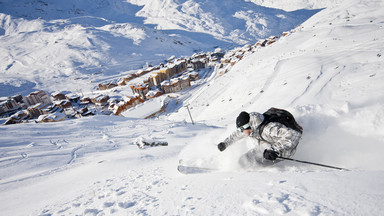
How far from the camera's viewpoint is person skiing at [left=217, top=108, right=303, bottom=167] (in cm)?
362

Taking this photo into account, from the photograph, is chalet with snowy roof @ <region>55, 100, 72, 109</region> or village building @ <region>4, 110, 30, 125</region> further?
chalet with snowy roof @ <region>55, 100, 72, 109</region>

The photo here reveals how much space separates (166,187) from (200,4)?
17693cm

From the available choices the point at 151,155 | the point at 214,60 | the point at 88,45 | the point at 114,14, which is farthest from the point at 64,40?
the point at 151,155

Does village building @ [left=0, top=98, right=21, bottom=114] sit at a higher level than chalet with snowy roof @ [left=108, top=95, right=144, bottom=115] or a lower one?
higher

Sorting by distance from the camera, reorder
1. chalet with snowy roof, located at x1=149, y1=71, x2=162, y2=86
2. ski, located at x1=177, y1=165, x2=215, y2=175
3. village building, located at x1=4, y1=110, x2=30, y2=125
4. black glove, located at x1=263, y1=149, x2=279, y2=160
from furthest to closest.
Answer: chalet with snowy roof, located at x1=149, y1=71, x2=162, y2=86
village building, located at x1=4, y1=110, x2=30, y2=125
ski, located at x1=177, y1=165, x2=215, y2=175
black glove, located at x1=263, y1=149, x2=279, y2=160

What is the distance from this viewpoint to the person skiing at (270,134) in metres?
3.62

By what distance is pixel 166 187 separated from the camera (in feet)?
11.0

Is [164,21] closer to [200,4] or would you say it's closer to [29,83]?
[200,4]

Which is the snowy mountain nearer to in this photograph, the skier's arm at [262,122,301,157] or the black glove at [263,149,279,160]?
the skier's arm at [262,122,301,157]

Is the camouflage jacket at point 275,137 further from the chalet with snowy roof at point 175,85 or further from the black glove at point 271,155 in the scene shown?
the chalet with snowy roof at point 175,85

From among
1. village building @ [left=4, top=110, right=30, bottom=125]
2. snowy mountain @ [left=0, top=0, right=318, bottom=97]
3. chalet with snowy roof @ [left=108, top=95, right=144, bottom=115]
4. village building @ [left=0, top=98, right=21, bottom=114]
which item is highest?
snowy mountain @ [left=0, top=0, right=318, bottom=97]

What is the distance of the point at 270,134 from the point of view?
3.96m

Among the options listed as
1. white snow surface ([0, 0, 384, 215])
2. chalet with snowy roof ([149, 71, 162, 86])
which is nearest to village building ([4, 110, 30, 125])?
chalet with snowy roof ([149, 71, 162, 86])

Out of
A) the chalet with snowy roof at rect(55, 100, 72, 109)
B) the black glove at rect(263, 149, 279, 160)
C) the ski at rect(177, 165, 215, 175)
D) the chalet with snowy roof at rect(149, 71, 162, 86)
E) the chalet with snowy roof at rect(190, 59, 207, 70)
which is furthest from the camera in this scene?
the chalet with snowy roof at rect(190, 59, 207, 70)
